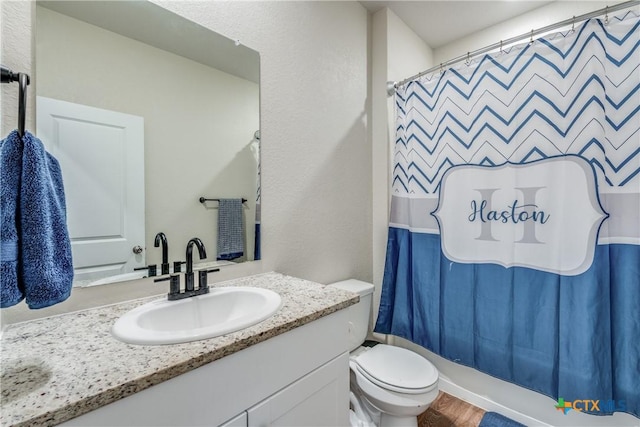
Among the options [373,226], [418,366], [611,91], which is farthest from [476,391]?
[611,91]

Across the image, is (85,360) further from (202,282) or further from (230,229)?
(230,229)

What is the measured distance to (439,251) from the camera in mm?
1644

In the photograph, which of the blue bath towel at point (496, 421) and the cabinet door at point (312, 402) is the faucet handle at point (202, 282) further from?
the blue bath towel at point (496, 421)

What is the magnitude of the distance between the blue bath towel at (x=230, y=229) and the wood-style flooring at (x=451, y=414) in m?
1.46

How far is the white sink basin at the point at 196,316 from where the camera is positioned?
0.72 metres

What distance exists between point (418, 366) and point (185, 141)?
1595mm

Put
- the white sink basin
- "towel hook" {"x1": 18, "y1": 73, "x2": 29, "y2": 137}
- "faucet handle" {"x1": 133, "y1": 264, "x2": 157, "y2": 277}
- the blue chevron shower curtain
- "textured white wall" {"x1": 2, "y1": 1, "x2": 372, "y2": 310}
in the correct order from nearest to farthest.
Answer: "towel hook" {"x1": 18, "y1": 73, "x2": 29, "y2": 137}
the white sink basin
"faucet handle" {"x1": 133, "y1": 264, "x2": 157, "y2": 277}
the blue chevron shower curtain
"textured white wall" {"x1": 2, "y1": 1, "x2": 372, "y2": 310}

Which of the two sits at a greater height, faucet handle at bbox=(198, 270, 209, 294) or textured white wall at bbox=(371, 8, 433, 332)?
textured white wall at bbox=(371, 8, 433, 332)

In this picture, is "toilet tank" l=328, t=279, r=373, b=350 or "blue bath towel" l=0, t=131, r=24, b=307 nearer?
"blue bath towel" l=0, t=131, r=24, b=307

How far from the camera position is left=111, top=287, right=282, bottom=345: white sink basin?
2.37 feet

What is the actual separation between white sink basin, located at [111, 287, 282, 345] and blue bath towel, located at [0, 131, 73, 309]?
21cm

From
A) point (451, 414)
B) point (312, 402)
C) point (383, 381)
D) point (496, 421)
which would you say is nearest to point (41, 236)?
point (312, 402)

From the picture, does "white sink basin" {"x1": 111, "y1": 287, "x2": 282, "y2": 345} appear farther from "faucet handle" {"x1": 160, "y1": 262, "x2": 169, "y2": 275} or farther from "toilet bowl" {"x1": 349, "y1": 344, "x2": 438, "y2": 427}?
"toilet bowl" {"x1": 349, "y1": 344, "x2": 438, "y2": 427}

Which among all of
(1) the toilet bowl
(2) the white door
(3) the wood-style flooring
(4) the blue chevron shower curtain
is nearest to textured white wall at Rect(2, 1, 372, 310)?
(4) the blue chevron shower curtain
